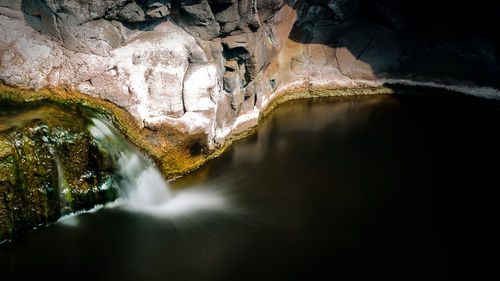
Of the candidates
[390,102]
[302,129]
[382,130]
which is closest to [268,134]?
[302,129]

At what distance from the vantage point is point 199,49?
→ 7816mm

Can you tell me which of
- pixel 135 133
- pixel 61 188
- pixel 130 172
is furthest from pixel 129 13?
pixel 61 188

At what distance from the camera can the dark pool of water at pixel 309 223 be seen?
5.27 m

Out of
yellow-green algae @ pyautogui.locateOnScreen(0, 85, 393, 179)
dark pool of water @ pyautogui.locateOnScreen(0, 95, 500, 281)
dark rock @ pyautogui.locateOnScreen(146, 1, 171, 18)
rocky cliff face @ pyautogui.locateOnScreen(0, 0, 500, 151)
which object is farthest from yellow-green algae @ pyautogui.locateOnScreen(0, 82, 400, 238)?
dark rock @ pyautogui.locateOnScreen(146, 1, 171, 18)

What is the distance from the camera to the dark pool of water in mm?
5273

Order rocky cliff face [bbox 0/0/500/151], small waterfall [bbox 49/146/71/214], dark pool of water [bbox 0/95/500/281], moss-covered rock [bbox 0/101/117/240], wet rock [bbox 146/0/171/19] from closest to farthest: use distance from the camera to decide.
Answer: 1. moss-covered rock [bbox 0/101/117/240]
2. dark pool of water [bbox 0/95/500/281]
3. small waterfall [bbox 49/146/71/214]
4. rocky cliff face [bbox 0/0/500/151]
5. wet rock [bbox 146/0/171/19]

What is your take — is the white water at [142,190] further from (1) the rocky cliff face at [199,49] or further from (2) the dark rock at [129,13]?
(2) the dark rock at [129,13]

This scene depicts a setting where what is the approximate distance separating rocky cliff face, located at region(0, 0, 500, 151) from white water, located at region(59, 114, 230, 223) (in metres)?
0.82

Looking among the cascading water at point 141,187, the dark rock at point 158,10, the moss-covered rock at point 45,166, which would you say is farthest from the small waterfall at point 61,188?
the dark rock at point 158,10

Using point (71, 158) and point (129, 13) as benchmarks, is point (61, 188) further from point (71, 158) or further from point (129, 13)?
point (129, 13)

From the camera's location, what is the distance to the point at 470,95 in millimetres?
13531

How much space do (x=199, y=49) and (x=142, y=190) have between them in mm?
3853

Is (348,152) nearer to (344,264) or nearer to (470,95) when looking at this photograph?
(344,264)

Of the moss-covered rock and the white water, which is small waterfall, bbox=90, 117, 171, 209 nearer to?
the white water
